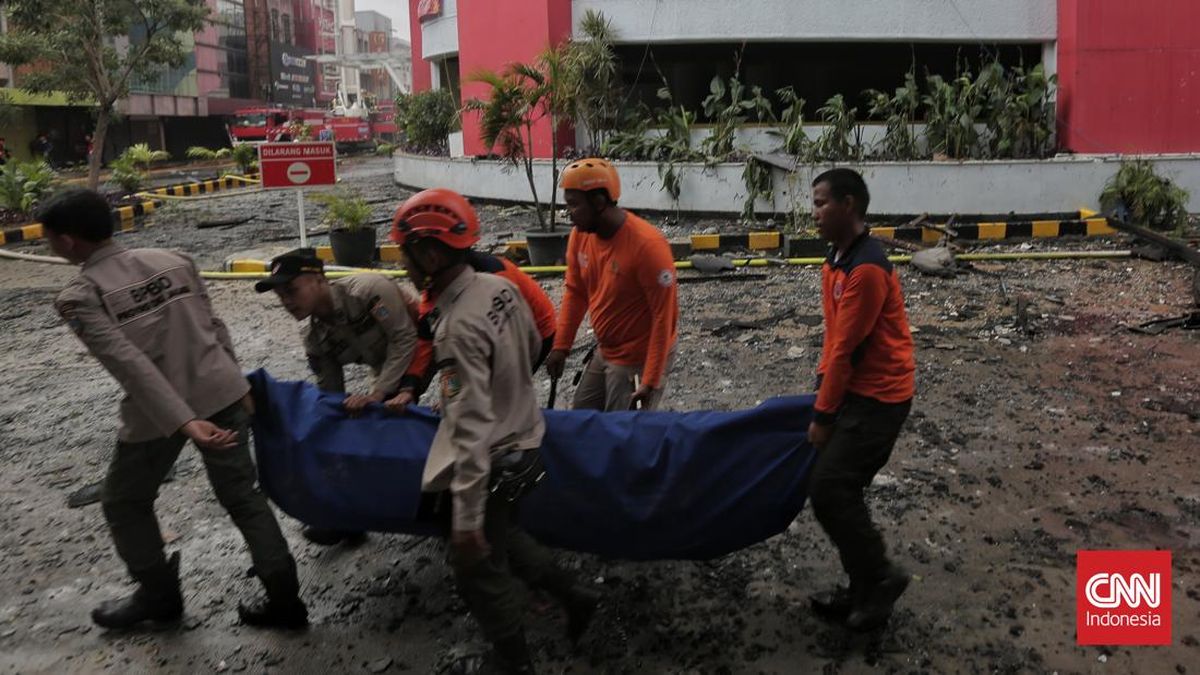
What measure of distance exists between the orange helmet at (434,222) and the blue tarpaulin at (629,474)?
2.70ft

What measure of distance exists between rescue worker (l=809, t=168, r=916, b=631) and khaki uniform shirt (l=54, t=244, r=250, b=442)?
6.57ft

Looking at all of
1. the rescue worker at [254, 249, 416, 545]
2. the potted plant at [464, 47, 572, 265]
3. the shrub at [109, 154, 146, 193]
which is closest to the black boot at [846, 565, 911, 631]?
the rescue worker at [254, 249, 416, 545]

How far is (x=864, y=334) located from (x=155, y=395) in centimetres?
222

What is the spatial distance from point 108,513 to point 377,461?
3.19ft

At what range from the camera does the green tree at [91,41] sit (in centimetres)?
1584

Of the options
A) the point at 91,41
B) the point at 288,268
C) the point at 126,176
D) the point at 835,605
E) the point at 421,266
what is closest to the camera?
the point at 421,266

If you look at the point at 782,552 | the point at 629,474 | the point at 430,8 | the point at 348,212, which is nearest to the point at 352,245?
the point at 348,212

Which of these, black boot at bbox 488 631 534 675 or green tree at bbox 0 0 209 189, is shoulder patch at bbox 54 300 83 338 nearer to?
black boot at bbox 488 631 534 675

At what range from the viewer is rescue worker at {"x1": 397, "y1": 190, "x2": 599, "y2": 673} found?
2619 mm

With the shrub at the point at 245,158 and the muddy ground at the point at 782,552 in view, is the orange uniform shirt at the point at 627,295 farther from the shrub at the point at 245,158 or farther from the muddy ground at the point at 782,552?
the shrub at the point at 245,158

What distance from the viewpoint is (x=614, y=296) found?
3896 millimetres

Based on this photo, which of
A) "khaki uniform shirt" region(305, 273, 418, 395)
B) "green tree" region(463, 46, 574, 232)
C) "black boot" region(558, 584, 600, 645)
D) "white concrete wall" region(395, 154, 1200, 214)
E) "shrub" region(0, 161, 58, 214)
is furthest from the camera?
"shrub" region(0, 161, 58, 214)

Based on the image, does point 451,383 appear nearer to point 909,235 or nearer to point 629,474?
point 629,474

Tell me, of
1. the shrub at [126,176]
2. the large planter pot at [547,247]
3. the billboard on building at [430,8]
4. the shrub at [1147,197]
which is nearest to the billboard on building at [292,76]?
the billboard on building at [430,8]
